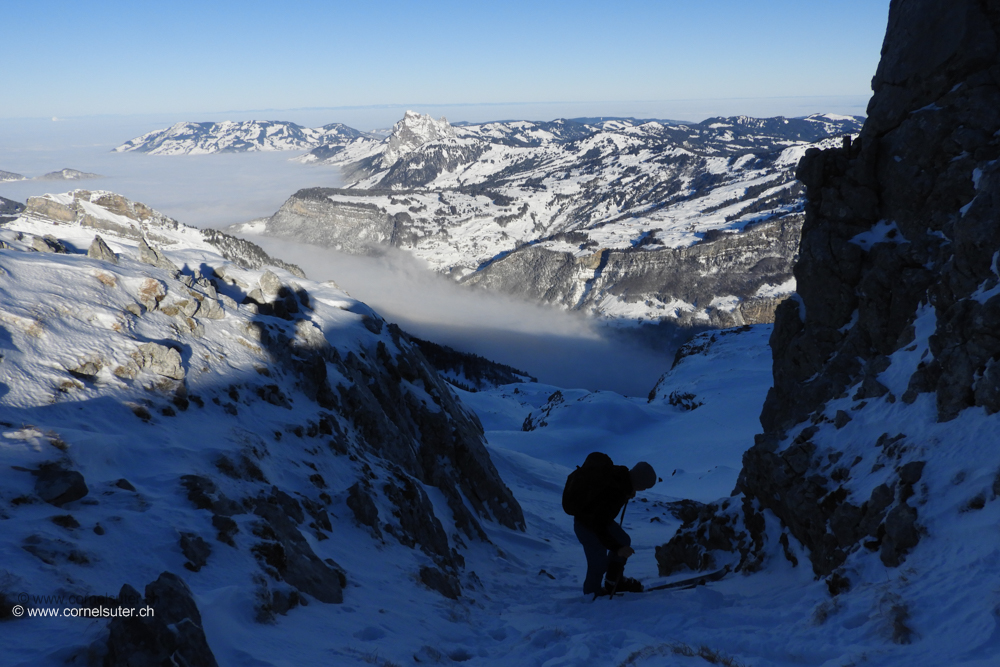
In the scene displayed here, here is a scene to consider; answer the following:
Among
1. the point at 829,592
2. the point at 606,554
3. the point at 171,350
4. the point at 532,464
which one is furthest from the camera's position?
the point at 532,464

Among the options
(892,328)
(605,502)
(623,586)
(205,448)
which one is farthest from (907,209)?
(205,448)

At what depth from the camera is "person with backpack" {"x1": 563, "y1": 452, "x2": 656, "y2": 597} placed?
434 inches

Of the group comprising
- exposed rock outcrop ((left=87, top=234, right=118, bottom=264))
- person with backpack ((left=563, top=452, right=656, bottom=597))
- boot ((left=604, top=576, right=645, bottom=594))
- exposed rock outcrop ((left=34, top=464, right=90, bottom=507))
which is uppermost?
exposed rock outcrop ((left=87, top=234, right=118, bottom=264))

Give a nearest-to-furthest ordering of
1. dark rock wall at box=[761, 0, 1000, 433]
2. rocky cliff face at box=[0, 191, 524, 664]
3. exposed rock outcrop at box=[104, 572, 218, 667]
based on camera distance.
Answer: exposed rock outcrop at box=[104, 572, 218, 667]
rocky cliff face at box=[0, 191, 524, 664]
dark rock wall at box=[761, 0, 1000, 433]

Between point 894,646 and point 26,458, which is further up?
point 26,458

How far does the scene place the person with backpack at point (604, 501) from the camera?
11.0 metres

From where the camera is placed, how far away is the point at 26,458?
9.73 meters

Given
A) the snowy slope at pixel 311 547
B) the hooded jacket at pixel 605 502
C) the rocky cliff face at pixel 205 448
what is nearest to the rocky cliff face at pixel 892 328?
the snowy slope at pixel 311 547

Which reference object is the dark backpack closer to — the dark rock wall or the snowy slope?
the snowy slope

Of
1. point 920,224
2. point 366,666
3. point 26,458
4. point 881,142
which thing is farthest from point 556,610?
point 881,142

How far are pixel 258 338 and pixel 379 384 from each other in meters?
6.79

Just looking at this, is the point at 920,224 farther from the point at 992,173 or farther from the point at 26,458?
the point at 26,458

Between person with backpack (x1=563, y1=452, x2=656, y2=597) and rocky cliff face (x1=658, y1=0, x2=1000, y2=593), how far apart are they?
3401 mm

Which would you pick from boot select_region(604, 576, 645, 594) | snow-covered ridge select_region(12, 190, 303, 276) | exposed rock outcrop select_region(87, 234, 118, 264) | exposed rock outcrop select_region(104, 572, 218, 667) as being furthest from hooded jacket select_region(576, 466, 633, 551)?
snow-covered ridge select_region(12, 190, 303, 276)
